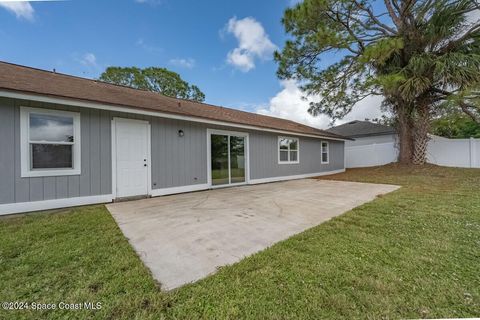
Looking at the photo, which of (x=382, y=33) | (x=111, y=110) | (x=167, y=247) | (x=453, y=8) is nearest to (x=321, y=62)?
(x=382, y=33)

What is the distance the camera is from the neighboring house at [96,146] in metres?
4.29

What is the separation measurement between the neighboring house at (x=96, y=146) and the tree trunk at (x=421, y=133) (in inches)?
329

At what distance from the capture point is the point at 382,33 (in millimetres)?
10031

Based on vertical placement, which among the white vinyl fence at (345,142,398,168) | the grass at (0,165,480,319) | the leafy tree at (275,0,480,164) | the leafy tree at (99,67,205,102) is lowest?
the grass at (0,165,480,319)

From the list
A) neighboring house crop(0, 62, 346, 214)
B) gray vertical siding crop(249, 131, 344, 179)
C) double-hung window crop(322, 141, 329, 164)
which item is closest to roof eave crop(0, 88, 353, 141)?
neighboring house crop(0, 62, 346, 214)

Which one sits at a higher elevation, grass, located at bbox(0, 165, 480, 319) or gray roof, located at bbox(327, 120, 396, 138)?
gray roof, located at bbox(327, 120, 396, 138)

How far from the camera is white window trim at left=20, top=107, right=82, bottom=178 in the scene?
432 cm

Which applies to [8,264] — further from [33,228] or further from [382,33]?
[382,33]

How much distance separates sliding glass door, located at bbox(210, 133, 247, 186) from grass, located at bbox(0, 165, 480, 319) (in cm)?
458

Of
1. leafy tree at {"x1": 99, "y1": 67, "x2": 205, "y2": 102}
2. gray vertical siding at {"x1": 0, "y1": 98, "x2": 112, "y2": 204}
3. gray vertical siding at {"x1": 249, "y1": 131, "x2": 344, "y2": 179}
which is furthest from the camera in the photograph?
leafy tree at {"x1": 99, "y1": 67, "x2": 205, "y2": 102}

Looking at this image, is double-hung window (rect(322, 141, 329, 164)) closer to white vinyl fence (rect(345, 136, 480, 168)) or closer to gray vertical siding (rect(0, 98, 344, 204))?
white vinyl fence (rect(345, 136, 480, 168))

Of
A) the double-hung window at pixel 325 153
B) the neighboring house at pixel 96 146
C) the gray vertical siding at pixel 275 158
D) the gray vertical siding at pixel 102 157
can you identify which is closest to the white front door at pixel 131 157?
the neighboring house at pixel 96 146

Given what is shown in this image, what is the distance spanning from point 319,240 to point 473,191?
20.1ft

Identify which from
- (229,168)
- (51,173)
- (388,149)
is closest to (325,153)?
(388,149)
